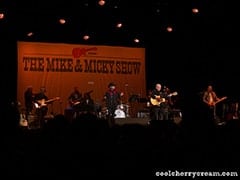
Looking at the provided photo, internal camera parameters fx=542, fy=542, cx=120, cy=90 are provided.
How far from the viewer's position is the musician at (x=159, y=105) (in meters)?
18.6

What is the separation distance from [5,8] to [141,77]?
23.5 feet

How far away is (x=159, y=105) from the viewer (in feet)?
61.2

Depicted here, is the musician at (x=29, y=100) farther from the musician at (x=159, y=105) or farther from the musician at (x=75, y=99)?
the musician at (x=159, y=105)

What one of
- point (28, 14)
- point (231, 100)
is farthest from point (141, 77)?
point (28, 14)

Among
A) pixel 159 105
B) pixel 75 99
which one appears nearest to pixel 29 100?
pixel 75 99

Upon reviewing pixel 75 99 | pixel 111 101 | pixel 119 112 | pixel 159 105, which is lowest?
pixel 119 112

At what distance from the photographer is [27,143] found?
4293mm

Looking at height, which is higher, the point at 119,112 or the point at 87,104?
the point at 87,104

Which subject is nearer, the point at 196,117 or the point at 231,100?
the point at 196,117

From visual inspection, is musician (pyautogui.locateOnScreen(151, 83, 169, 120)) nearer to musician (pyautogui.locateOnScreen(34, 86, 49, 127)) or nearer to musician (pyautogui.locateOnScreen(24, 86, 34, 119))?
musician (pyautogui.locateOnScreen(34, 86, 49, 127))

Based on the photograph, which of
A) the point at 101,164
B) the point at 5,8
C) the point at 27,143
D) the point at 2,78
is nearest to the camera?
the point at 101,164

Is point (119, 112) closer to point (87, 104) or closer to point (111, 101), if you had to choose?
point (111, 101)

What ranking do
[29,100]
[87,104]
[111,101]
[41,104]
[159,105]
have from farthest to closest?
[87,104], [41,104], [29,100], [159,105], [111,101]

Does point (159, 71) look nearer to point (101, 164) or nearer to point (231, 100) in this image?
point (231, 100)
